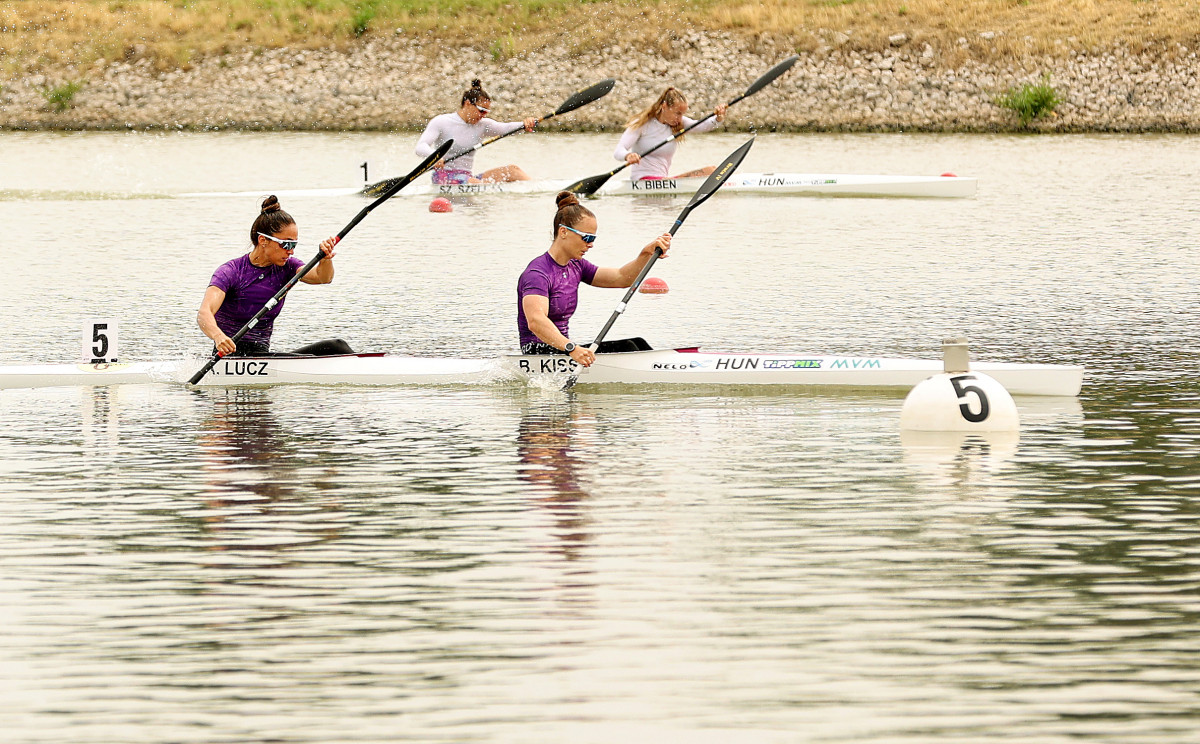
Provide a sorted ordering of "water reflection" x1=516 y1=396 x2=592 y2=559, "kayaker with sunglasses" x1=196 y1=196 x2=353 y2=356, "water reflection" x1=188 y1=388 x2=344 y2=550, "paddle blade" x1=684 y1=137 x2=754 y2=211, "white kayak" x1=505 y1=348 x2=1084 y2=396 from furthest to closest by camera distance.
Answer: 1. "paddle blade" x1=684 y1=137 x2=754 y2=211
2. "kayaker with sunglasses" x1=196 y1=196 x2=353 y2=356
3. "white kayak" x1=505 y1=348 x2=1084 y2=396
4. "water reflection" x1=516 y1=396 x2=592 y2=559
5. "water reflection" x1=188 y1=388 x2=344 y2=550

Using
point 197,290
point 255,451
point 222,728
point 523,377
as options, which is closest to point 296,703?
point 222,728

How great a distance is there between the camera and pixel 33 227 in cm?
2636

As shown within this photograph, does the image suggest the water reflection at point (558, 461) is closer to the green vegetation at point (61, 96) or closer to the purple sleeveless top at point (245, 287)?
the purple sleeveless top at point (245, 287)

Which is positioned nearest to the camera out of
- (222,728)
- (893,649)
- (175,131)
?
(222,728)

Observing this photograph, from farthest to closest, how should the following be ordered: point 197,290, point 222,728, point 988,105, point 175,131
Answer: point 175,131 < point 988,105 < point 197,290 < point 222,728

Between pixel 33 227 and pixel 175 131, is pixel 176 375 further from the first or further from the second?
pixel 175 131

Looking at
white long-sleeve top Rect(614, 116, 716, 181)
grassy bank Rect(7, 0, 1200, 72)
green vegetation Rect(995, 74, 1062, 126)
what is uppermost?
grassy bank Rect(7, 0, 1200, 72)

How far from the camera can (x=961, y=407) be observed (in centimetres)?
1166

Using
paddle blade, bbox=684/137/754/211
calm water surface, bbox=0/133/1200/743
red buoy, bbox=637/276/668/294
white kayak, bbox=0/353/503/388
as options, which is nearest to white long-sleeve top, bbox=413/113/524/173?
calm water surface, bbox=0/133/1200/743

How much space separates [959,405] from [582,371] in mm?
3165

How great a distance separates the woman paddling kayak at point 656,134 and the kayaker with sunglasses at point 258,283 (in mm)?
12106

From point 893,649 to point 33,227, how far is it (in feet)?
70.5

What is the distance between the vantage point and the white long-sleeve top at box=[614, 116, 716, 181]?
27250 mm

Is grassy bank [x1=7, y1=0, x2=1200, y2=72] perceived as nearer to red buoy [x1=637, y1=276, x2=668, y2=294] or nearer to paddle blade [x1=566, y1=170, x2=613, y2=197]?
paddle blade [x1=566, y1=170, x2=613, y2=197]
